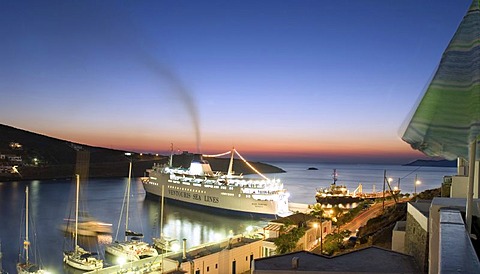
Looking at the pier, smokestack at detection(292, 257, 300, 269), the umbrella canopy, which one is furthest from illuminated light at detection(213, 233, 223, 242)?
the umbrella canopy

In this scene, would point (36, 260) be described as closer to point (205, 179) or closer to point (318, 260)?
point (318, 260)

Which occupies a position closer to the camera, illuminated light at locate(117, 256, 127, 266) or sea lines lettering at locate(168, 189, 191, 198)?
illuminated light at locate(117, 256, 127, 266)

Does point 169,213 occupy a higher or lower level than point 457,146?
lower

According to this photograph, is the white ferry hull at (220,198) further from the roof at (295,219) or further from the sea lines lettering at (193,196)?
the roof at (295,219)

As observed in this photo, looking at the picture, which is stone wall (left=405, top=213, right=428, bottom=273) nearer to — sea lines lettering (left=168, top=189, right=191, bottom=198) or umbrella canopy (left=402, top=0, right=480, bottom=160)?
umbrella canopy (left=402, top=0, right=480, bottom=160)

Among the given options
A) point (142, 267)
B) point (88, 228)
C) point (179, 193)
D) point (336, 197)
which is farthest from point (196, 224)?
point (336, 197)

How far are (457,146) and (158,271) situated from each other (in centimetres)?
1165

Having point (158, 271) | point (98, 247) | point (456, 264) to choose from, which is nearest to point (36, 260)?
point (98, 247)

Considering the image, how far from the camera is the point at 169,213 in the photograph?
3581 centimetres

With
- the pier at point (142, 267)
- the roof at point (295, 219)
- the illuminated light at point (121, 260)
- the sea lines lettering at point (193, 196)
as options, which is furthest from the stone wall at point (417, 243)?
the sea lines lettering at point (193, 196)

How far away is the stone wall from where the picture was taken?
4.74 metres

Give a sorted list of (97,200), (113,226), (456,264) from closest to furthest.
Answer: (456,264)
(113,226)
(97,200)

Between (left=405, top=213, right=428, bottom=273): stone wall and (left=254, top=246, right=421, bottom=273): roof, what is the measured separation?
0.28 ft

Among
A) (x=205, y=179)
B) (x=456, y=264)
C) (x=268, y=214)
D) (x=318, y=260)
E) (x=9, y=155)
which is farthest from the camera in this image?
(x=9, y=155)
